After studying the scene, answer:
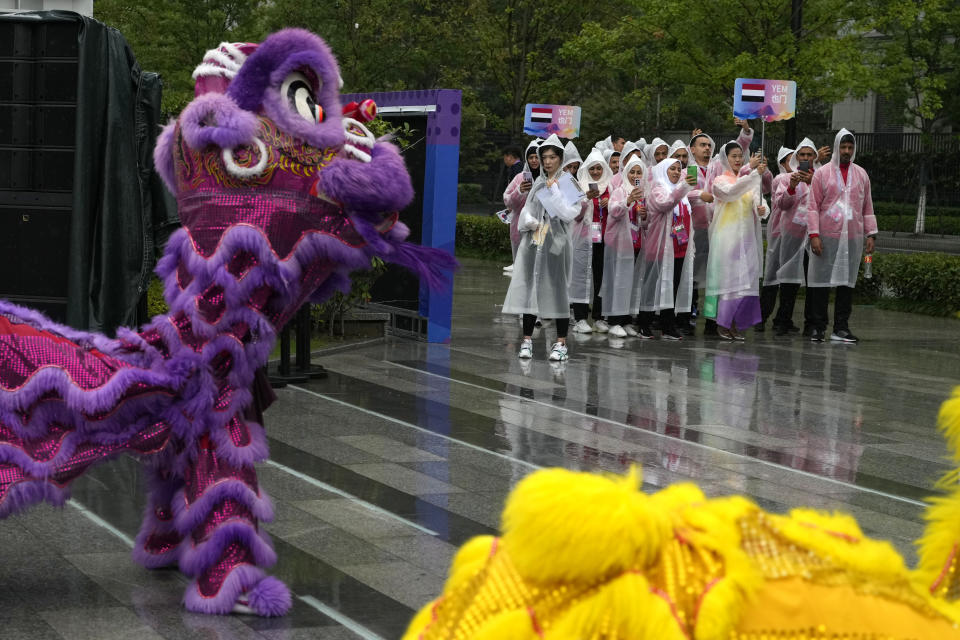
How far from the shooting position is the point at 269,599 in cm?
462

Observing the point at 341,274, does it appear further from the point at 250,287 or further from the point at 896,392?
the point at 896,392

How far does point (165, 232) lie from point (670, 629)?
283 inches

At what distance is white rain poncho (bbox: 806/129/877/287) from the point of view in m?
14.0

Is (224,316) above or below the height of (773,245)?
below

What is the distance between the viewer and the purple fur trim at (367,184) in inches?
188

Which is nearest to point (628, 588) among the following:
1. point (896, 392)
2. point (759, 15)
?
point (896, 392)

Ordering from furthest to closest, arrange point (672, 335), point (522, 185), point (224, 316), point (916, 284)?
point (916, 284) → point (672, 335) → point (522, 185) → point (224, 316)

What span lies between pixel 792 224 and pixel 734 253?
2.94 feet

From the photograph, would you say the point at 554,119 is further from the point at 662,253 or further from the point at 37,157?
the point at 37,157

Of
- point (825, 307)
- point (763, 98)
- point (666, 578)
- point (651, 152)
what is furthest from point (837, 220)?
point (666, 578)

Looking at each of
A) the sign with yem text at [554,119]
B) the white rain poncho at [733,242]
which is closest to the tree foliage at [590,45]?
the sign with yem text at [554,119]

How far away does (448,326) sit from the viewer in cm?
1259

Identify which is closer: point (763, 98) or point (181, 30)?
point (763, 98)

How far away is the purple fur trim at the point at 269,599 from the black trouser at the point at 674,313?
9861 mm
